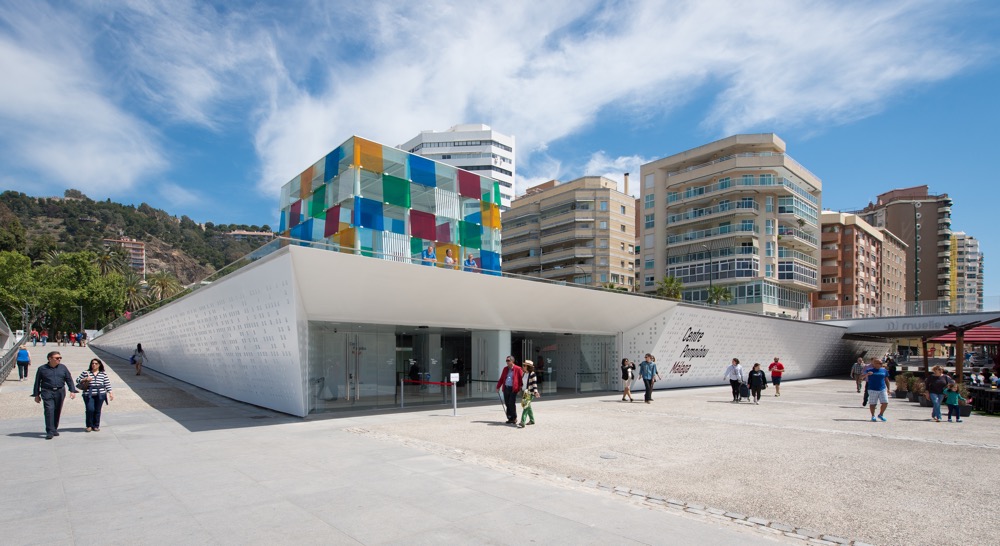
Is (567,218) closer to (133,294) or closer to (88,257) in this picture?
(88,257)

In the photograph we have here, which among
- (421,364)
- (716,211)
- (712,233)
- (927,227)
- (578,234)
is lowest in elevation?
(421,364)

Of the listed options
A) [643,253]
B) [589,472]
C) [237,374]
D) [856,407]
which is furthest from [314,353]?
[643,253]

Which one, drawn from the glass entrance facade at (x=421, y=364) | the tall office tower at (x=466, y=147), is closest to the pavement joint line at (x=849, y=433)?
the glass entrance facade at (x=421, y=364)

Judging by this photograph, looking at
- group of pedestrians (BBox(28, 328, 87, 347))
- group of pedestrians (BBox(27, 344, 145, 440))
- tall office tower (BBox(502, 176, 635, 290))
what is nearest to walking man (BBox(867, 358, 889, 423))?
group of pedestrians (BBox(27, 344, 145, 440))

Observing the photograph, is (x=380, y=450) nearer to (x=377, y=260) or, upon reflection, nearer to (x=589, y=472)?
(x=589, y=472)

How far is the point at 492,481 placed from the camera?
23.6ft

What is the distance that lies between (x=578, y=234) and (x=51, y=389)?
60815mm

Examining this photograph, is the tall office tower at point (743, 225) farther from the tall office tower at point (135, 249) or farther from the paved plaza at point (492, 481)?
the tall office tower at point (135, 249)

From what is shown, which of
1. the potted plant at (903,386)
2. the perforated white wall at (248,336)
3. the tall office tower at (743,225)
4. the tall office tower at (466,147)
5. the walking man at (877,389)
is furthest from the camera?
the tall office tower at (466,147)

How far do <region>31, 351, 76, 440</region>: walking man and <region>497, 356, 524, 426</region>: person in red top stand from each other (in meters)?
8.21

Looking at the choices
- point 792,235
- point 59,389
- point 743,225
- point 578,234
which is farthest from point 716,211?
point 59,389

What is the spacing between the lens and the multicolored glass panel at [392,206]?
23234 mm

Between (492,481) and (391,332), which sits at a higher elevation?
(391,332)

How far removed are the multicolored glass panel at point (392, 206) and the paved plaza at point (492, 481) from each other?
1141 cm
